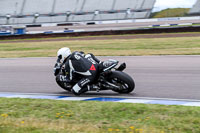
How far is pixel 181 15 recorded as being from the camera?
4659 centimetres

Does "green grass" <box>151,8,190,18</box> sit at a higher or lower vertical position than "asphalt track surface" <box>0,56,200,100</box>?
higher

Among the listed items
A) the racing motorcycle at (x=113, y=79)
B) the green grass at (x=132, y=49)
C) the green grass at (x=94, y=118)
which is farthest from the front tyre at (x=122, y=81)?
the green grass at (x=132, y=49)

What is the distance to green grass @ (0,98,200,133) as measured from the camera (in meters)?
4.41

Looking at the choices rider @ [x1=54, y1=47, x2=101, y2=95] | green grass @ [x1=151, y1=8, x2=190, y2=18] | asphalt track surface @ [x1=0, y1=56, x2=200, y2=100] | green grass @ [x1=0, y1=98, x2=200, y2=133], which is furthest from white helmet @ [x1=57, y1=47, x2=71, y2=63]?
green grass @ [x1=151, y1=8, x2=190, y2=18]

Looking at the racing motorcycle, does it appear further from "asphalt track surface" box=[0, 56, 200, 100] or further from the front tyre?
"asphalt track surface" box=[0, 56, 200, 100]

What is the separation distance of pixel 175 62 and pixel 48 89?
201 inches

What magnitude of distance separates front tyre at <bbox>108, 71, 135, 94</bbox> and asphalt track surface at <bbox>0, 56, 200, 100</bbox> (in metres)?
0.15

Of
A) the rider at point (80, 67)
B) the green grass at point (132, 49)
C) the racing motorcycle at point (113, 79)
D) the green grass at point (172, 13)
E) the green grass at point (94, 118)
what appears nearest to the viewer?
the green grass at point (94, 118)

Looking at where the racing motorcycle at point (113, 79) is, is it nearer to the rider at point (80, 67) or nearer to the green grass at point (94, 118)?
the rider at point (80, 67)

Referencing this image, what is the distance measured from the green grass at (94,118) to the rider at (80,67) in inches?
28.6

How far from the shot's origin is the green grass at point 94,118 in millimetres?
4414

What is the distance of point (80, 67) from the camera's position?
22.8 feet

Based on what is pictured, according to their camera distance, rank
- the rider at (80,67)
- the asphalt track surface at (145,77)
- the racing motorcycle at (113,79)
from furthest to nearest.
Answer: the asphalt track surface at (145,77) → the rider at (80,67) → the racing motorcycle at (113,79)

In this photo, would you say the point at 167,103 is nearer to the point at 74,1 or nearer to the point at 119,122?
the point at 119,122
